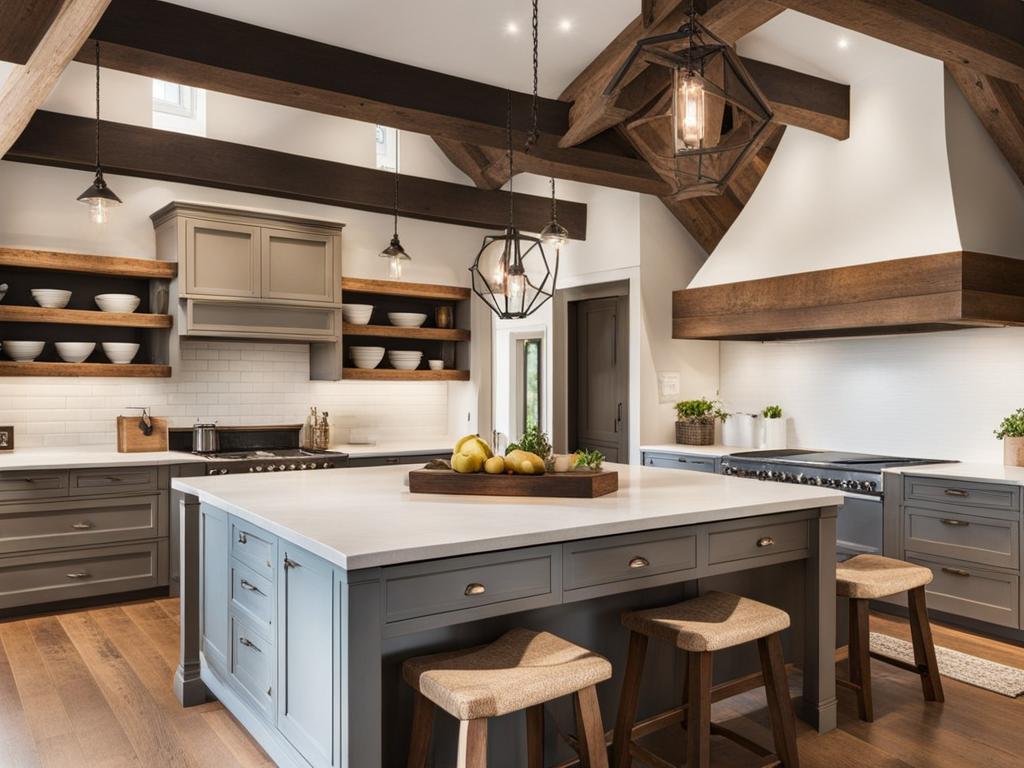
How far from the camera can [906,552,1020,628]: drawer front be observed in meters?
4.12

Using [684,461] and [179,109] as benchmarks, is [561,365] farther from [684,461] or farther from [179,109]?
[179,109]

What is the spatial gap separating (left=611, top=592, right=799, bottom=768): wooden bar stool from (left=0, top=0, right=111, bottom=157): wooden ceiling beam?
2.74m

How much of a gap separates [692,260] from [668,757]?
15.3 feet

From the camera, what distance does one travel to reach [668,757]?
2.91 m

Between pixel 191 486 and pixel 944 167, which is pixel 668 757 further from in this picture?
pixel 944 167

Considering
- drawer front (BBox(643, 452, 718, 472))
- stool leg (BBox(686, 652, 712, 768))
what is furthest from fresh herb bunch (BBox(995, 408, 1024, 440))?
stool leg (BBox(686, 652, 712, 768))

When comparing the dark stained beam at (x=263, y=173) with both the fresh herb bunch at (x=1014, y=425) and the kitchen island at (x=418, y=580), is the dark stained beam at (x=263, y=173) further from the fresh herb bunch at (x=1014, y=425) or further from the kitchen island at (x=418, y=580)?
the fresh herb bunch at (x=1014, y=425)

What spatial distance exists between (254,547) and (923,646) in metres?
2.77

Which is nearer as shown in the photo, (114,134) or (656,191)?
(114,134)

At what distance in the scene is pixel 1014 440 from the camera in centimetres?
463

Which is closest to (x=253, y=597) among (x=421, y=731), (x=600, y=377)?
(x=421, y=731)

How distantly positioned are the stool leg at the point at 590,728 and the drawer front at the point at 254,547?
1.09 meters

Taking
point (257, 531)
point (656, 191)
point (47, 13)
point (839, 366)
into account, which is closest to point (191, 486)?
point (257, 531)

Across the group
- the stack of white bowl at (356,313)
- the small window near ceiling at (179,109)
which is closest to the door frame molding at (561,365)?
the stack of white bowl at (356,313)
